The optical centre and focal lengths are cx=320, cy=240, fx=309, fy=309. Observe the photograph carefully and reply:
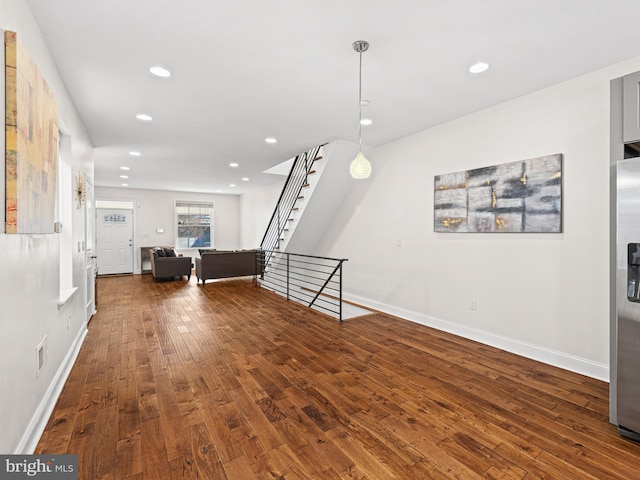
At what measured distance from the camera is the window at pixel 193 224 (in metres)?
10.6

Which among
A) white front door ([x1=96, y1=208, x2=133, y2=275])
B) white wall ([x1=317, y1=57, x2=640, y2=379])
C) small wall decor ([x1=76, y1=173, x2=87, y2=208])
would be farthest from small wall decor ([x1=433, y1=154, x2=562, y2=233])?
white front door ([x1=96, y1=208, x2=133, y2=275])

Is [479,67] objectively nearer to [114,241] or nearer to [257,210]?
[257,210]

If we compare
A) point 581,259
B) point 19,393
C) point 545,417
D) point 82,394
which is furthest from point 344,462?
point 581,259

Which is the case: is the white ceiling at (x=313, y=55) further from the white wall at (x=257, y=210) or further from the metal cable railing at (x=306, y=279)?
the white wall at (x=257, y=210)

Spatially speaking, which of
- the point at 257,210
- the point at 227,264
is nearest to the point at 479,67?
the point at 227,264

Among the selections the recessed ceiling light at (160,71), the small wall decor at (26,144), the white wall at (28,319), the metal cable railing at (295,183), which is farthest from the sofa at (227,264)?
the small wall decor at (26,144)

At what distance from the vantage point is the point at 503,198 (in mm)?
Result: 3402

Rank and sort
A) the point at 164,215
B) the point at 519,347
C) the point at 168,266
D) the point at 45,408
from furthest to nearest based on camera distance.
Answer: the point at 164,215
the point at 168,266
the point at 519,347
the point at 45,408

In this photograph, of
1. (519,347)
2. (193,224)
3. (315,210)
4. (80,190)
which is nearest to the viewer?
(519,347)

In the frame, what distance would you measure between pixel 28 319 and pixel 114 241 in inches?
338

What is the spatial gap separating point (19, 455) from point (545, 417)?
3.18 m

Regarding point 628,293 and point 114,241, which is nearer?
point 628,293

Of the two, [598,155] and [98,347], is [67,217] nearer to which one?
[98,347]

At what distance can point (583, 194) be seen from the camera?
283cm
